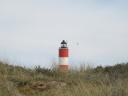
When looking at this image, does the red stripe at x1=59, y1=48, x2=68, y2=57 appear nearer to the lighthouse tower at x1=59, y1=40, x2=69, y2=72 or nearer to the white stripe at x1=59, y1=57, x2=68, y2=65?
the lighthouse tower at x1=59, y1=40, x2=69, y2=72

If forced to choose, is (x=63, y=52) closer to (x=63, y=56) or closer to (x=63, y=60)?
(x=63, y=56)

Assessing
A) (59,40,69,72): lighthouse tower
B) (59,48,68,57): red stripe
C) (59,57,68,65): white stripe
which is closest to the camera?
(59,40,69,72): lighthouse tower

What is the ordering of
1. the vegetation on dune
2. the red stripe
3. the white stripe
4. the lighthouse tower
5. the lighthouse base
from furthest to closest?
the red stripe < the white stripe < the lighthouse tower < the lighthouse base < the vegetation on dune

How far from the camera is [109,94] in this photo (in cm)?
1042

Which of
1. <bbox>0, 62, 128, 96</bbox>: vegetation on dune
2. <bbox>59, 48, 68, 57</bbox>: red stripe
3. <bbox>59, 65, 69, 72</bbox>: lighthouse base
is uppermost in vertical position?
<bbox>59, 48, 68, 57</bbox>: red stripe

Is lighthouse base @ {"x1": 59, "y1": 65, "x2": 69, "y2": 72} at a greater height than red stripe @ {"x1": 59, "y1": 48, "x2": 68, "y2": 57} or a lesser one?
lesser

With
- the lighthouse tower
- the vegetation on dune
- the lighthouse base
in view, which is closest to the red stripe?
the lighthouse tower

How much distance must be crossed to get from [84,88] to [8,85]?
75.2 inches

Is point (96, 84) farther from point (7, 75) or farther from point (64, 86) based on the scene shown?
point (7, 75)

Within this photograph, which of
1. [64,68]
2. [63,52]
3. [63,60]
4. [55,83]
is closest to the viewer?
[55,83]

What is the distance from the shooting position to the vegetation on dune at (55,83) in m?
10.7

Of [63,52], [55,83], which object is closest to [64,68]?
[63,52]

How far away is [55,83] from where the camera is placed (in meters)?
12.0

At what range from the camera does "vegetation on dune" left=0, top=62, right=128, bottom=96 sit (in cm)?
1066
